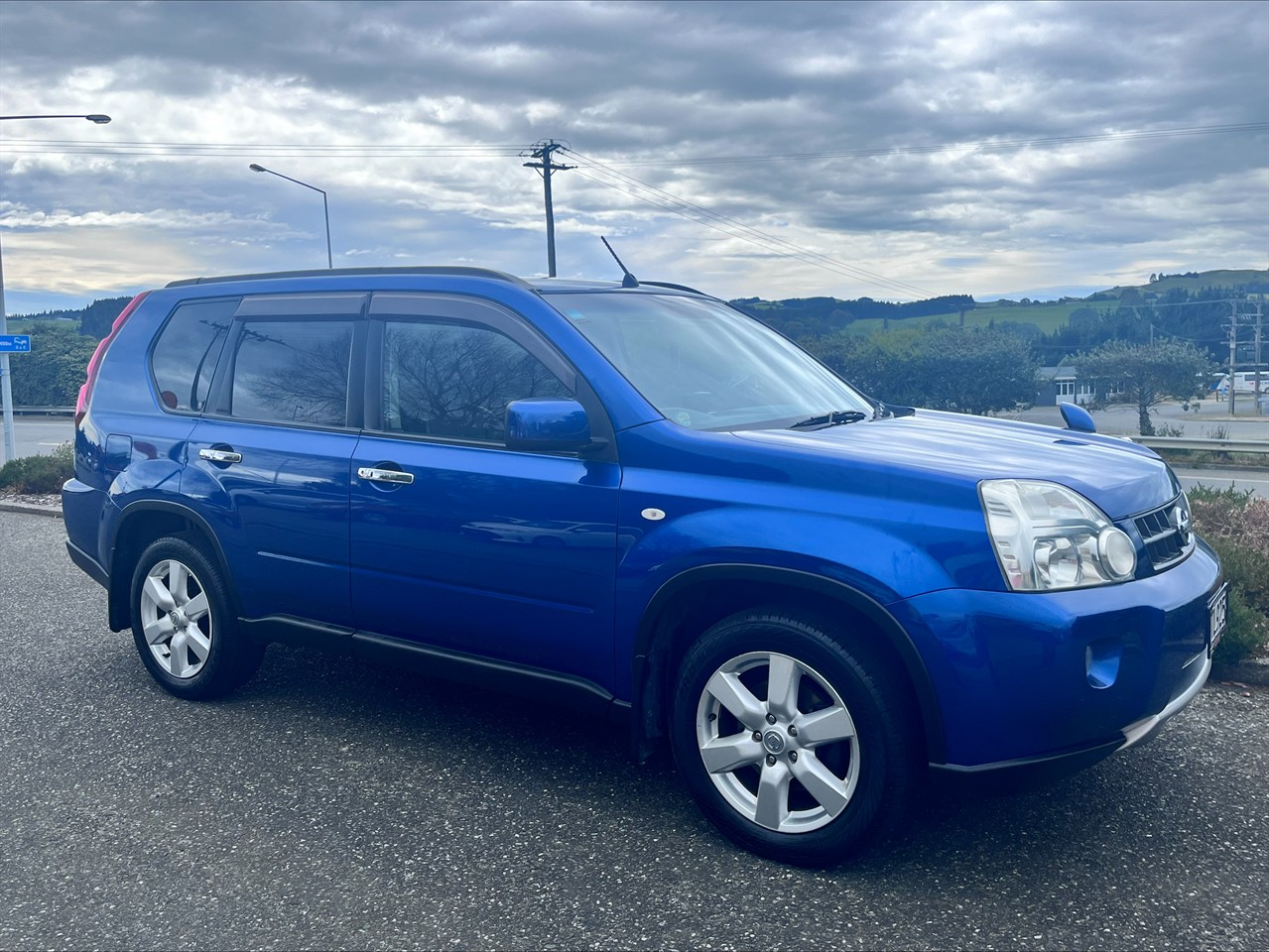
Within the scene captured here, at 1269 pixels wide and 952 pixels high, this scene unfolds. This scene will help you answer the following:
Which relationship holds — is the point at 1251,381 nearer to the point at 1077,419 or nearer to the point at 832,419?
the point at 1077,419

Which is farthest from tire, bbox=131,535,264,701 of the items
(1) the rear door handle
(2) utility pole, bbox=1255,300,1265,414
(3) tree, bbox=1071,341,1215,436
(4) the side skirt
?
(2) utility pole, bbox=1255,300,1265,414

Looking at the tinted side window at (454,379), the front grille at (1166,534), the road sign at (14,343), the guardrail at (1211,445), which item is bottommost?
the guardrail at (1211,445)

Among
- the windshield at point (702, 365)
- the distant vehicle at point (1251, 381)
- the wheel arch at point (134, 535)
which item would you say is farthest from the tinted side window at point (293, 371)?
the distant vehicle at point (1251, 381)

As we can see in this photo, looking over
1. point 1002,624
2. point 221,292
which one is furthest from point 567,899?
point 221,292

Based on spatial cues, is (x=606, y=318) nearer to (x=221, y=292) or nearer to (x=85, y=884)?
(x=221, y=292)

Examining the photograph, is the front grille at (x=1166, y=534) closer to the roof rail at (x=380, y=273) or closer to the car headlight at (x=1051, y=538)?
the car headlight at (x=1051, y=538)

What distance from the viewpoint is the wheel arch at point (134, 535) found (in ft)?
16.0

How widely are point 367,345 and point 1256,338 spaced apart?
198 ft

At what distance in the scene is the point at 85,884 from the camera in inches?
130

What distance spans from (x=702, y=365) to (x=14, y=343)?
17.2 metres

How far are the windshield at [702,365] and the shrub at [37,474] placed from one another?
37.8ft

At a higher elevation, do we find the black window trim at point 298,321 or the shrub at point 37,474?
the black window trim at point 298,321

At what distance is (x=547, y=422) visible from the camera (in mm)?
3420

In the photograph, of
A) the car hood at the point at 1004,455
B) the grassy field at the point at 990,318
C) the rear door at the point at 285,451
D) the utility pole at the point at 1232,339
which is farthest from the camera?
the utility pole at the point at 1232,339
